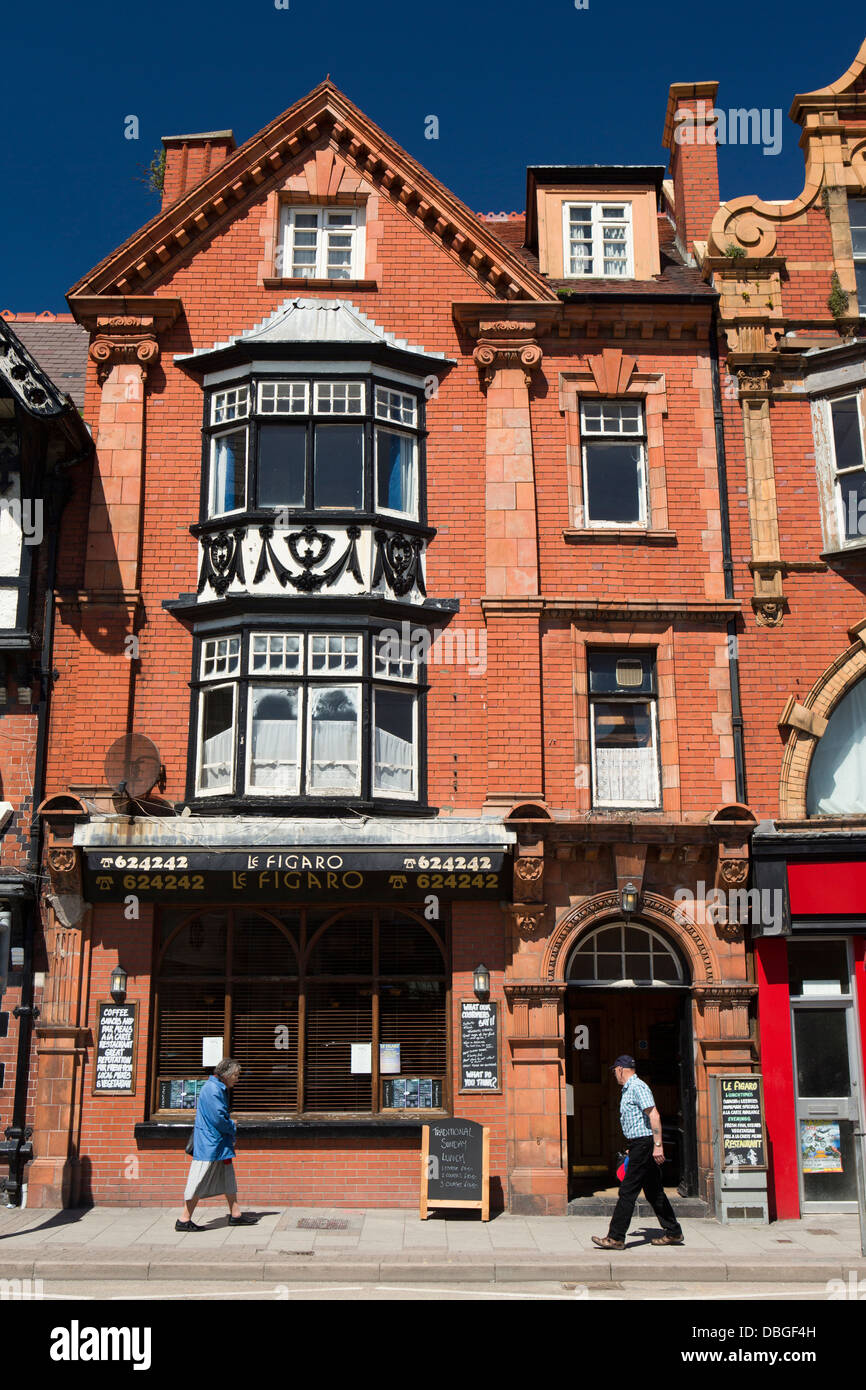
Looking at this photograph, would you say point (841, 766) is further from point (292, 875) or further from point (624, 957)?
point (292, 875)

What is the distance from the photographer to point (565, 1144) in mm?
14375

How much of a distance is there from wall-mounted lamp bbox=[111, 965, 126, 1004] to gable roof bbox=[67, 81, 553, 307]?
9.18 meters

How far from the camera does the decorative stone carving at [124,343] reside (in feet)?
54.3

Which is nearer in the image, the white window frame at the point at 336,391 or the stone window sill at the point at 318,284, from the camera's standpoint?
the white window frame at the point at 336,391

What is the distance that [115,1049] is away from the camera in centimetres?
1457

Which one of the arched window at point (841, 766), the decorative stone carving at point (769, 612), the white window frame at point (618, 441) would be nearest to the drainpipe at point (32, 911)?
the white window frame at point (618, 441)

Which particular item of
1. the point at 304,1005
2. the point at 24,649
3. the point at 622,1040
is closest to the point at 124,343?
the point at 24,649

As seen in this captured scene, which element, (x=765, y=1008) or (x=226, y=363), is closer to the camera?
(x=765, y=1008)

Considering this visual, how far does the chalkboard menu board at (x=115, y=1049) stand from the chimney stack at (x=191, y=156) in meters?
12.8

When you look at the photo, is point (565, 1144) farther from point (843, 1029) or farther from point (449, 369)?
point (449, 369)

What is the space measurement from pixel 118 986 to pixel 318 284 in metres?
10.0

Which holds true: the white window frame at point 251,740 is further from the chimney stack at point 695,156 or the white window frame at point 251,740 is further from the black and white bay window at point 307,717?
the chimney stack at point 695,156

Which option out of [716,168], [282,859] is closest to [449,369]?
[716,168]

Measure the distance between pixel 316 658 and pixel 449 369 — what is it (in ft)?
15.2
